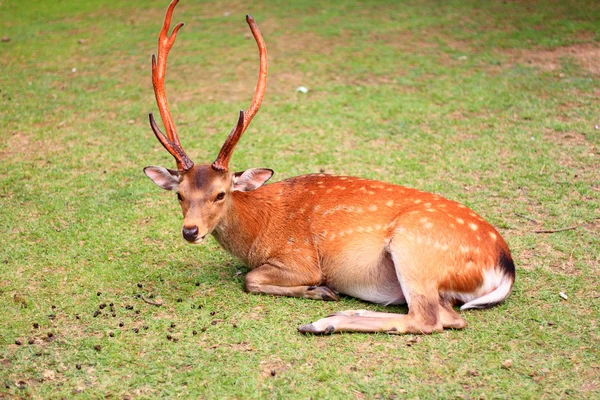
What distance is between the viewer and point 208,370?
429 centimetres

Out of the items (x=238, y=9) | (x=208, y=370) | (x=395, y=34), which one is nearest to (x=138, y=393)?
(x=208, y=370)

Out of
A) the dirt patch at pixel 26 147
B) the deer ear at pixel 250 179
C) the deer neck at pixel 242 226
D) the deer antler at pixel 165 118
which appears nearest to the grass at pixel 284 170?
the dirt patch at pixel 26 147

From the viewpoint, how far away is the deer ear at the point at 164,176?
5176 mm

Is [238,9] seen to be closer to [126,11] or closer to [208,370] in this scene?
[126,11]

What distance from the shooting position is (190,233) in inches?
191

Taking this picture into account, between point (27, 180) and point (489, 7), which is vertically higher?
point (489, 7)

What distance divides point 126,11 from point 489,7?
6.64m

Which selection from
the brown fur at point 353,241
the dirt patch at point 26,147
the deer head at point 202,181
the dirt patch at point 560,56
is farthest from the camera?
the dirt patch at point 560,56

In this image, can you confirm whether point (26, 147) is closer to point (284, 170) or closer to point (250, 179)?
point (284, 170)

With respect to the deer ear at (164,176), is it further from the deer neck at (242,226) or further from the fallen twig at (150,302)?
the fallen twig at (150,302)

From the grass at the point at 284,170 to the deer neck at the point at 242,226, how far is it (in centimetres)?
26

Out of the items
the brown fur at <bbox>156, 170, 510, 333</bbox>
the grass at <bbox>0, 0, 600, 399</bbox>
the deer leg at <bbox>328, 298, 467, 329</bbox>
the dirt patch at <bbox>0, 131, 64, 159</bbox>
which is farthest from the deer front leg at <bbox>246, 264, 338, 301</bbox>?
the dirt patch at <bbox>0, 131, 64, 159</bbox>

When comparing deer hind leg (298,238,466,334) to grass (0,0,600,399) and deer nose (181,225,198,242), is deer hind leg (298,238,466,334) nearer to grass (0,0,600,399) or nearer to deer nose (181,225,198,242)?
grass (0,0,600,399)

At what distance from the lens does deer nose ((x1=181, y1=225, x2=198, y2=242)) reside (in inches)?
191
